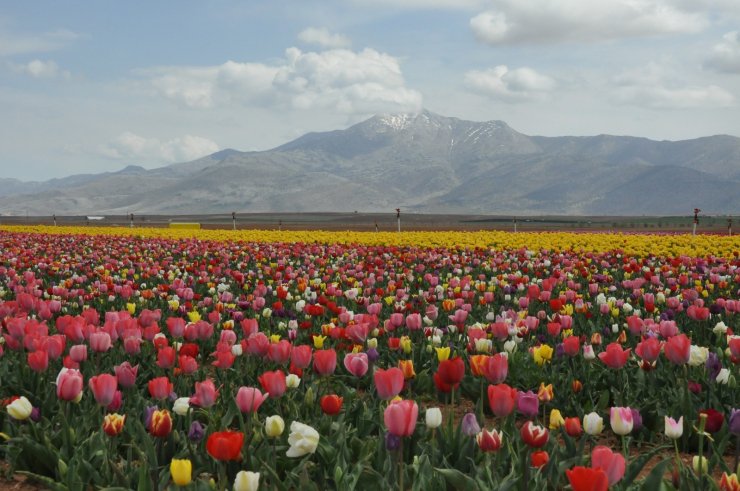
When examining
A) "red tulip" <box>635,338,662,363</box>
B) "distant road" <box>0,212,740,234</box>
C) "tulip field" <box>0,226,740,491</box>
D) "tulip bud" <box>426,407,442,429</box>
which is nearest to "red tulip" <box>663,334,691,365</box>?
"tulip field" <box>0,226,740,491</box>

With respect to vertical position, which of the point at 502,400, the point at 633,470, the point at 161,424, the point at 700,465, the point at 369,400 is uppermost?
the point at 502,400

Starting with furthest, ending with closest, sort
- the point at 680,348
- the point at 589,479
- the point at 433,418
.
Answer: the point at 680,348 < the point at 433,418 < the point at 589,479

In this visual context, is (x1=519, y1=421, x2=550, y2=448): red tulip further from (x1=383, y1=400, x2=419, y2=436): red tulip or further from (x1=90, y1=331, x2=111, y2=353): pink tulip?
(x1=90, y1=331, x2=111, y2=353): pink tulip

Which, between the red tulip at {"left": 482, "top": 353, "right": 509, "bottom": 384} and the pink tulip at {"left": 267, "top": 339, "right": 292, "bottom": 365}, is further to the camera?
the pink tulip at {"left": 267, "top": 339, "right": 292, "bottom": 365}

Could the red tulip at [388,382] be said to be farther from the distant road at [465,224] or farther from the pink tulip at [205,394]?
the distant road at [465,224]

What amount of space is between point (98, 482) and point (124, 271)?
27.7 feet

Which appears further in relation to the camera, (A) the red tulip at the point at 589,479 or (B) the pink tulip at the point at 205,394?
(B) the pink tulip at the point at 205,394

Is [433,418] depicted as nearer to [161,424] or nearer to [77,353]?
[161,424]

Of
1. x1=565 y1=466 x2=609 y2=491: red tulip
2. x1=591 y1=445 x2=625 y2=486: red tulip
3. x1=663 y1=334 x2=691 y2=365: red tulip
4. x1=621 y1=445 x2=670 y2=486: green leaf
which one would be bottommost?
x1=621 y1=445 x2=670 y2=486: green leaf

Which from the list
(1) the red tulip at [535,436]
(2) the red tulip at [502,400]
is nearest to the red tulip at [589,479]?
(1) the red tulip at [535,436]

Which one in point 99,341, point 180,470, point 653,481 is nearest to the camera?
point 180,470

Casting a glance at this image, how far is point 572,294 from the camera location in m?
8.21

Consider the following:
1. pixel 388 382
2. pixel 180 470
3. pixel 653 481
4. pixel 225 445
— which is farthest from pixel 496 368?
pixel 180 470

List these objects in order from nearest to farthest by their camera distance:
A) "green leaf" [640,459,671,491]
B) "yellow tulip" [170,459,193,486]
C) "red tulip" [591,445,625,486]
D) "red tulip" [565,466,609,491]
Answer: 1. "red tulip" [565,466,609,491]
2. "red tulip" [591,445,625,486]
3. "yellow tulip" [170,459,193,486]
4. "green leaf" [640,459,671,491]
